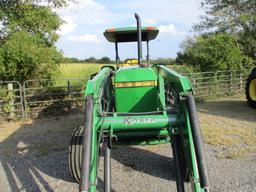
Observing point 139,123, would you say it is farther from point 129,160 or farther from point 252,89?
point 252,89

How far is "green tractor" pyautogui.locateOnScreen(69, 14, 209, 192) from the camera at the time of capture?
139 inches

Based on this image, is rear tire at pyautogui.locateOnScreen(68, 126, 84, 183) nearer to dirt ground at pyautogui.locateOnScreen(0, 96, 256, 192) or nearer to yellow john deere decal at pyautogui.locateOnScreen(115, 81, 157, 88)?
dirt ground at pyautogui.locateOnScreen(0, 96, 256, 192)

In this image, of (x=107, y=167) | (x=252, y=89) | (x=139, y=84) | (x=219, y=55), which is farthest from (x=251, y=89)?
(x=107, y=167)

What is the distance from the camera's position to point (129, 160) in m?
6.20

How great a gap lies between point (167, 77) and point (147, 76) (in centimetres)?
32

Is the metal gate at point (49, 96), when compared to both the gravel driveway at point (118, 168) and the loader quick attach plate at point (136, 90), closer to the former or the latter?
the gravel driveway at point (118, 168)

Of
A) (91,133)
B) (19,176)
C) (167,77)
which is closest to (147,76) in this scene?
(167,77)

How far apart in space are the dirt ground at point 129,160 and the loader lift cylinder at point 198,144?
4.88ft

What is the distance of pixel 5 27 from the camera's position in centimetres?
1046

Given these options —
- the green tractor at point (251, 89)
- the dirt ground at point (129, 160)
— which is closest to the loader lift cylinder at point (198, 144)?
the dirt ground at point (129, 160)

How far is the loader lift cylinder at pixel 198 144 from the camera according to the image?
131 inches

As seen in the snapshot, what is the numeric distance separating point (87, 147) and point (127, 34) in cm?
381

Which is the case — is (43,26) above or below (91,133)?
above

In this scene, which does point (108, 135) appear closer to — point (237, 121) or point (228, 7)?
point (237, 121)
